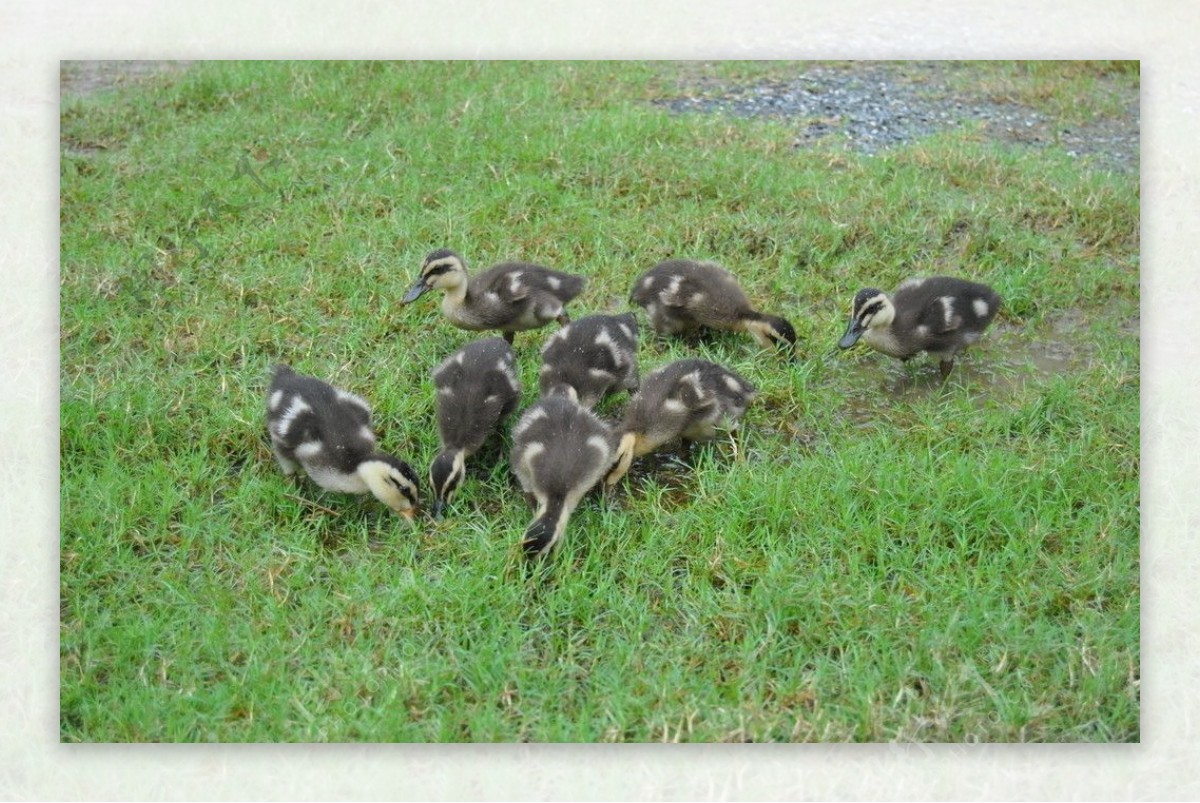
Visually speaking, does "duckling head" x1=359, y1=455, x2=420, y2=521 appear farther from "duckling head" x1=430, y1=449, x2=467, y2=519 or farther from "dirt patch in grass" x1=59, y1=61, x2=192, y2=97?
"dirt patch in grass" x1=59, y1=61, x2=192, y2=97

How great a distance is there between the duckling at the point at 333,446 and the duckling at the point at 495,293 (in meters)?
0.63

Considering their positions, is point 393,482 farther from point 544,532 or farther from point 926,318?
point 926,318

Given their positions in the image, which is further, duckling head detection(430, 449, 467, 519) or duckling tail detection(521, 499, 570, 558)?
duckling head detection(430, 449, 467, 519)

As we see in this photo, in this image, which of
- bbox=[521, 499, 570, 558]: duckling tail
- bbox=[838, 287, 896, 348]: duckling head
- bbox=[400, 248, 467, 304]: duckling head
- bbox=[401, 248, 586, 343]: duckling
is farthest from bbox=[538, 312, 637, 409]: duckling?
bbox=[838, 287, 896, 348]: duckling head

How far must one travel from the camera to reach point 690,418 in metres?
3.21

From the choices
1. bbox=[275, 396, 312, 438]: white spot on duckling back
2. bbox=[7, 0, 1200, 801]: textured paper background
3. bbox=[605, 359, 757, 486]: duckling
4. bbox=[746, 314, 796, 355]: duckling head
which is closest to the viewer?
bbox=[7, 0, 1200, 801]: textured paper background

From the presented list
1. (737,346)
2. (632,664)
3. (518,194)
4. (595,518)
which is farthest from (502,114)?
(632,664)

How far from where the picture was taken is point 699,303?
377 cm

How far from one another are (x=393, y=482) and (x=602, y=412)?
861 millimetres

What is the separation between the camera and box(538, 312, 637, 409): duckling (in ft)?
11.0

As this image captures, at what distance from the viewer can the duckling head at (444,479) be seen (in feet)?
9.70

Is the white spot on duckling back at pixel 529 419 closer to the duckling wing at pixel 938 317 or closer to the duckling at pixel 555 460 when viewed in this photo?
the duckling at pixel 555 460

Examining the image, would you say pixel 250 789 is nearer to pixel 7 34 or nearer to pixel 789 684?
pixel 789 684

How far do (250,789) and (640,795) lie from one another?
2.93 ft
